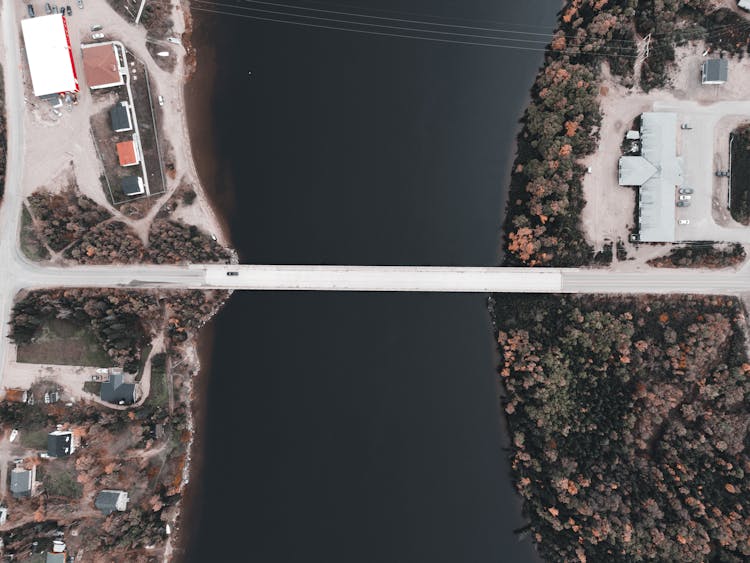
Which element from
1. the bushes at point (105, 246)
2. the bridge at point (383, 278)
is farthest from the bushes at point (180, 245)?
the bushes at point (105, 246)

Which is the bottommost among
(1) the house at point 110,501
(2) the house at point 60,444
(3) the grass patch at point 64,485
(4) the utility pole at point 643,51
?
(1) the house at point 110,501

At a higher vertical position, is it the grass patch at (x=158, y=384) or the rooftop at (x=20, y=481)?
the grass patch at (x=158, y=384)

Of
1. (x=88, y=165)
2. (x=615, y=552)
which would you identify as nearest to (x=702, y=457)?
(x=615, y=552)

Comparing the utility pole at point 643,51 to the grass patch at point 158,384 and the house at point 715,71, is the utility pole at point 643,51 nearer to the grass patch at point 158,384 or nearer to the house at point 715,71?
the house at point 715,71

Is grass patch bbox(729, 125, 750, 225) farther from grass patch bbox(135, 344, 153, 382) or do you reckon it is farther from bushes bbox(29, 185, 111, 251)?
bushes bbox(29, 185, 111, 251)

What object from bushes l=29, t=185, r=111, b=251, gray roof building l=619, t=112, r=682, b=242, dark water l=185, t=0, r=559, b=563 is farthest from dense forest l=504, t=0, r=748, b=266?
bushes l=29, t=185, r=111, b=251

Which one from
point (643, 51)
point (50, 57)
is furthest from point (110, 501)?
point (643, 51)
